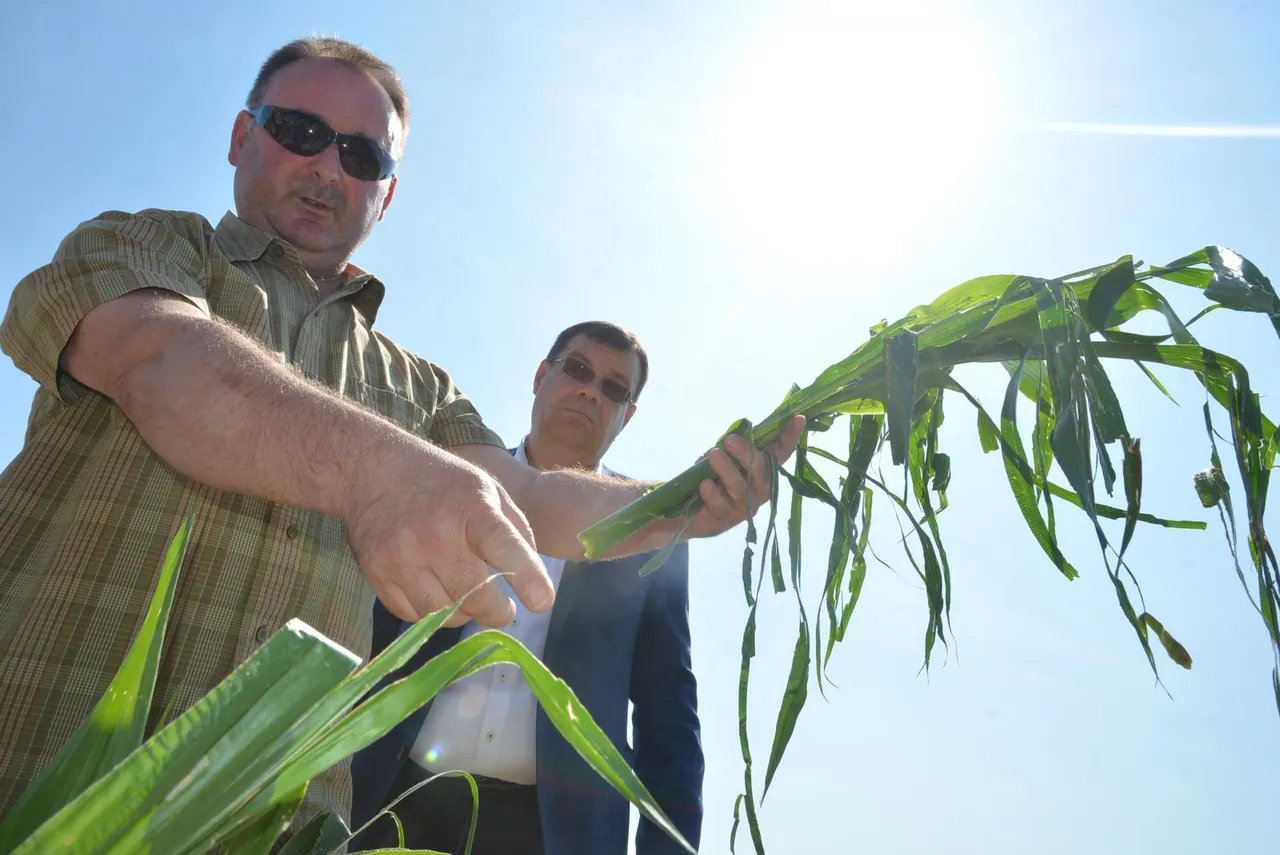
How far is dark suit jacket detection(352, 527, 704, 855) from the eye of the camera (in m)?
2.93

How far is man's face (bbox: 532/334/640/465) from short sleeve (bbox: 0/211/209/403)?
2615 mm

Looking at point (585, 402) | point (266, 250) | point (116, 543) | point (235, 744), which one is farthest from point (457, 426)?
point (585, 402)

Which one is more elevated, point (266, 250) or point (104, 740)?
point (266, 250)

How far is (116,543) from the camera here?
5.14ft

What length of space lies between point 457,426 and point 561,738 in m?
1.37

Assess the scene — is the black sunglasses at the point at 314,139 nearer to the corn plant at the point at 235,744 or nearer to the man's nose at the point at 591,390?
the corn plant at the point at 235,744

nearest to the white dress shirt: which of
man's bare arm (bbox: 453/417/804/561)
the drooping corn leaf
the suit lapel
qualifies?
the suit lapel

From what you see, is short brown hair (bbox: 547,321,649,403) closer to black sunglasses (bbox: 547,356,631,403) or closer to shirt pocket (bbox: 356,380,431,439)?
black sunglasses (bbox: 547,356,631,403)

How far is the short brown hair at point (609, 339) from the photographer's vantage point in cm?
453

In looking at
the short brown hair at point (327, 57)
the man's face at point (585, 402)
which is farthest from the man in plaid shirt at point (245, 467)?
the man's face at point (585, 402)

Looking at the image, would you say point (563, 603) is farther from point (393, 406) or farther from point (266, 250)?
point (266, 250)

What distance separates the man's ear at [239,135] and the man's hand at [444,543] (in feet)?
5.64

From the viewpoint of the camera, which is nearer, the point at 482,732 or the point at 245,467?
the point at 245,467

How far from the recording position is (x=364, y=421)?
1.21 m
